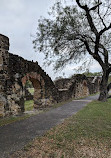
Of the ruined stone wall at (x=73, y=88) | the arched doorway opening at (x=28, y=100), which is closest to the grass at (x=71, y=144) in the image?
the arched doorway opening at (x=28, y=100)

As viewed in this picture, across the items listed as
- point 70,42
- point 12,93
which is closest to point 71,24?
point 70,42

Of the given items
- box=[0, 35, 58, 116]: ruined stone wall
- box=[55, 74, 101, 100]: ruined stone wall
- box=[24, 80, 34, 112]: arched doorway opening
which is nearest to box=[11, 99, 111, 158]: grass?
box=[0, 35, 58, 116]: ruined stone wall

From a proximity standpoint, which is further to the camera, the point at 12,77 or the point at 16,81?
the point at 16,81

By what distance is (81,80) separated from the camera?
54.9 feet

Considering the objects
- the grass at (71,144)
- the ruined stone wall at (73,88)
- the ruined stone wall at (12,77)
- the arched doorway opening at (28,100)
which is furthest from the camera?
the ruined stone wall at (73,88)

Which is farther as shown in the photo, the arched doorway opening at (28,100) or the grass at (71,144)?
the arched doorway opening at (28,100)

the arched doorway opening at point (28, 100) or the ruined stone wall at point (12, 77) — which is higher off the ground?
the ruined stone wall at point (12, 77)

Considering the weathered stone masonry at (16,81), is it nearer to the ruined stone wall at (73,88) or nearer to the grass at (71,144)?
the ruined stone wall at (73,88)

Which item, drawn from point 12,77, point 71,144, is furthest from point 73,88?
point 71,144

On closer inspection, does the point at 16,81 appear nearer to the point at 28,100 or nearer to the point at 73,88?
the point at 73,88

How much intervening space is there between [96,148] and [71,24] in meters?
9.54

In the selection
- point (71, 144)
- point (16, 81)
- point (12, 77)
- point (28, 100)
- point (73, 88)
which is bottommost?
point (71, 144)

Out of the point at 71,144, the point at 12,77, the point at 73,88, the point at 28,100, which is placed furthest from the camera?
the point at 28,100

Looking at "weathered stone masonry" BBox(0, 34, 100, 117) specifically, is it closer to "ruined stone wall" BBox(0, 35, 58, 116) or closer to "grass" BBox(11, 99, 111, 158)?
"ruined stone wall" BBox(0, 35, 58, 116)
